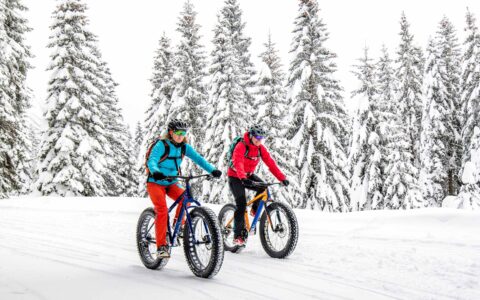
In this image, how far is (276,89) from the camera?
24.2 metres

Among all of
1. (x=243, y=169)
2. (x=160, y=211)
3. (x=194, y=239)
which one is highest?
(x=243, y=169)

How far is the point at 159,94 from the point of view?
31.0 meters

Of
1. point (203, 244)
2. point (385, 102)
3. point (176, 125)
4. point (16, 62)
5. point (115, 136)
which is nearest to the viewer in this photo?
point (203, 244)

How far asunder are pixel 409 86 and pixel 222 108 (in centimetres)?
1672

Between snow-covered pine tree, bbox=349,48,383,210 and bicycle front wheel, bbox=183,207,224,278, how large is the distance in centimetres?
2202

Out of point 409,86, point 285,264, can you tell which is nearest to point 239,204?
point 285,264

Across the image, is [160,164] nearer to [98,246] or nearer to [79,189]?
[98,246]

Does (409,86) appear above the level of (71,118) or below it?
above

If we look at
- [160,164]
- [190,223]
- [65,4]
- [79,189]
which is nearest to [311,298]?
[190,223]

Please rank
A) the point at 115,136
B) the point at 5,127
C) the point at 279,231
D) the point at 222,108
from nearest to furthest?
1. the point at 279,231
2. the point at 5,127
3. the point at 222,108
4. the point at 115,136

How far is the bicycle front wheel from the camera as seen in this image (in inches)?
210

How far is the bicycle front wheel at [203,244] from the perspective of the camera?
5.34 m

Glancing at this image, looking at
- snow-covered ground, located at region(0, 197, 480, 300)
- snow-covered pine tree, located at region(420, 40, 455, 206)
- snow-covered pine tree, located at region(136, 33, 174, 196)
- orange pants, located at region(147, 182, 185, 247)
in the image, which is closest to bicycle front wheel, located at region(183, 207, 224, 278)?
snow-covered ground, located at region(0, 197, 480, 300)

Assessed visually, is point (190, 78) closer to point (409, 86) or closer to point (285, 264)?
point (409, 86)
